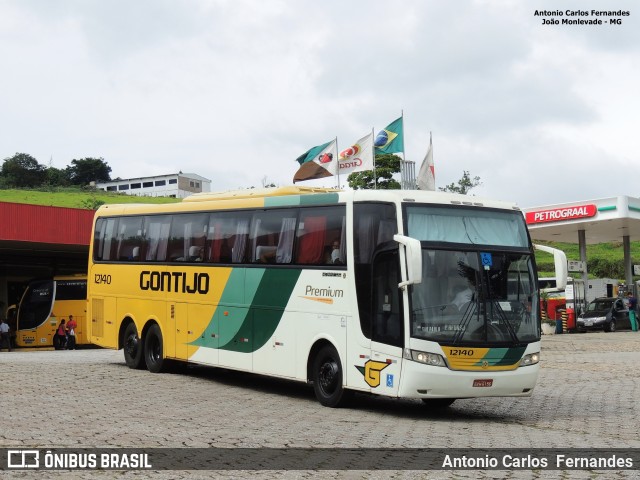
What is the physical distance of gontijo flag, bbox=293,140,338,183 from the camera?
3478 centimetres

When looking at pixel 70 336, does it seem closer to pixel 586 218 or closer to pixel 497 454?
pixel 586 218

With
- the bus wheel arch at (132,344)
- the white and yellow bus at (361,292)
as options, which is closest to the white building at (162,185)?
the bus wheel arch at (132,344)

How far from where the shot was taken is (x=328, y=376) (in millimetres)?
16078

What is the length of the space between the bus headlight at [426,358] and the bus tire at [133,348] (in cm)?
913

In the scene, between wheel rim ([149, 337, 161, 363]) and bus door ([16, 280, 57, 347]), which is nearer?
wheel rim ([149, 337, 161, 363])

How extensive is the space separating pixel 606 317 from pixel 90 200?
49312 mm

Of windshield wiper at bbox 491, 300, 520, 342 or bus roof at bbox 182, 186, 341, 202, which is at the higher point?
bus roof at bbox 182, 186, 341, 202

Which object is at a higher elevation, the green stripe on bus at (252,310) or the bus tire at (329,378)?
the green stripe on bus at (252,310)

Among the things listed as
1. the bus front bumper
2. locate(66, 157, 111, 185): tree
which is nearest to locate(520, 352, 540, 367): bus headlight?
the bus front bumper

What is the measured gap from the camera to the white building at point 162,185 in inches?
4845

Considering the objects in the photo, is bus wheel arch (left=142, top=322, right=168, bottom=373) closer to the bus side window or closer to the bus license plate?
the bus side window

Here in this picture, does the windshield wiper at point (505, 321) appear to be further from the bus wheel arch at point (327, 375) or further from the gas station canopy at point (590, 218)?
the gas station canopy at point (590, 218)

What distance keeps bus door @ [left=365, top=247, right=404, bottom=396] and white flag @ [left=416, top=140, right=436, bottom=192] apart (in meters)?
19.0

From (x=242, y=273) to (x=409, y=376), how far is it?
5.15m
